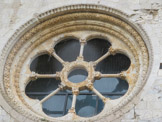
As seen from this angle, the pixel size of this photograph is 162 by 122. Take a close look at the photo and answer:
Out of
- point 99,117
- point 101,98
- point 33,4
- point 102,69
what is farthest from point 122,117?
point 33,4

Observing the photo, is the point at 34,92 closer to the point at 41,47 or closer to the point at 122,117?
the point at 41,47

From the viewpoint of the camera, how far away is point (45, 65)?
13211 mm

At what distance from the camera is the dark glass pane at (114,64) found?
500 inches

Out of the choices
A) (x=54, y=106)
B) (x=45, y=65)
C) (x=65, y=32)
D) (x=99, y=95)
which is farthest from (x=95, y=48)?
(x=54, y=106)

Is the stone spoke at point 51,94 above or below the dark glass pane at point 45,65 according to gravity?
below

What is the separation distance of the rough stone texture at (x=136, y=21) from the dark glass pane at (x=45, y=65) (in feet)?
2.83

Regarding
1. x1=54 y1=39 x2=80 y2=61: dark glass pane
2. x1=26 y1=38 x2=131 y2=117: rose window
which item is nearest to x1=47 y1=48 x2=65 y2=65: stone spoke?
x1=26 y1=38 x2=131 y2=117: rose window

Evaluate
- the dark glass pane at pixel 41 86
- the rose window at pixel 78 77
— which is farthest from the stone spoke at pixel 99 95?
the dark glass pane at pixel 41 86

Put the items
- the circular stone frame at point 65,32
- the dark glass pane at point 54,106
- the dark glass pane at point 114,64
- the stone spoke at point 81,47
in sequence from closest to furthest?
the circular stone frame at point 65,32, the dark glass pane at point 54,106, the dark glass pane at point 114,64, the stone spoke at point 81,47

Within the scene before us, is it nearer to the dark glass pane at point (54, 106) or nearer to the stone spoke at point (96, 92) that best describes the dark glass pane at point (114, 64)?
the stone spoke at point (96, 92)

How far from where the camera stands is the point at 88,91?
1236 centimetres

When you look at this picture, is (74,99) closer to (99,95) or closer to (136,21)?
(99,95)

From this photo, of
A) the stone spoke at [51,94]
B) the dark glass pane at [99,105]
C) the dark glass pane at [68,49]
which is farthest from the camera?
the dark glass pane at [68,49]

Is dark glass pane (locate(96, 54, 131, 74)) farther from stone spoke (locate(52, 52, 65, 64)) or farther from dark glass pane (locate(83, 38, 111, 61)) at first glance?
stone spoke (locate(52, 52, 65, 64))
